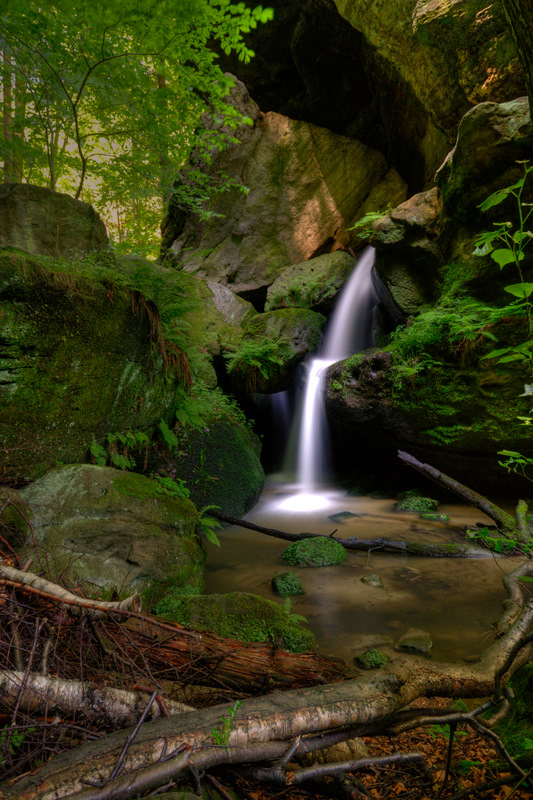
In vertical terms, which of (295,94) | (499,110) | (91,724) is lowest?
(91,724)

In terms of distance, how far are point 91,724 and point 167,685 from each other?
367 mm

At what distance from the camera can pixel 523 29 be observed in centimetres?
165

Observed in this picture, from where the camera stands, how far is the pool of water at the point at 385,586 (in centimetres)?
346

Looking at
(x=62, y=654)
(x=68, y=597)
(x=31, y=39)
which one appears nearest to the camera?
(x=62, y=654)

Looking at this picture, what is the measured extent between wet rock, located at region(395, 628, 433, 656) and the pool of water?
0.06m

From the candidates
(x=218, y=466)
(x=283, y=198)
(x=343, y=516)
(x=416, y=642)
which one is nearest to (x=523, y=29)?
(x=416, y=642)

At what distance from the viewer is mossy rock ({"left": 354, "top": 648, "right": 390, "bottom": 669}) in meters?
2.98

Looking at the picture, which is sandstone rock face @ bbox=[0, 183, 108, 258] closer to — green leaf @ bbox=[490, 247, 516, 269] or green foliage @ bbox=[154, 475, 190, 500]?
green foliage @ bbox=[154, 475, 190, 500]

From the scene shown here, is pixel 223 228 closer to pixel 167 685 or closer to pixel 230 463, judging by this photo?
pixel 230 463

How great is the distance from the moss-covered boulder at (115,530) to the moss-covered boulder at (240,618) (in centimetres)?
41

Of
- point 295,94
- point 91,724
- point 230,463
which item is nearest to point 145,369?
point 230,463

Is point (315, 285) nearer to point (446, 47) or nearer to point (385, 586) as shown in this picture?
point (446, 47)

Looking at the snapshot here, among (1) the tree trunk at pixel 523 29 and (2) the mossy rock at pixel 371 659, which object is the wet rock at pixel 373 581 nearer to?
(2) the mossy rock at pixel 371 659

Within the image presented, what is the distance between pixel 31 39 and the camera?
17.8 ft
